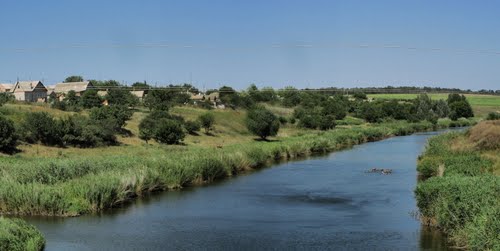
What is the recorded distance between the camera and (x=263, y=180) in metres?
43.2

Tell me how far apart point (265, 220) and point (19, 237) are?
11612mm

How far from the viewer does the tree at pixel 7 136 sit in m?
45.8

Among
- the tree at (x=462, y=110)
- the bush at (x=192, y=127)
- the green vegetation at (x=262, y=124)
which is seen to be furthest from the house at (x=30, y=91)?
the tree at (x=462, y=110)

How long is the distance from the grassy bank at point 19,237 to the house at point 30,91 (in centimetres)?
9833

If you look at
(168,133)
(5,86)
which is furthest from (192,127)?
(5,86)

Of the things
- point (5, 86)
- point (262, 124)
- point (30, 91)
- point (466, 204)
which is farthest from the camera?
point (5, 86)

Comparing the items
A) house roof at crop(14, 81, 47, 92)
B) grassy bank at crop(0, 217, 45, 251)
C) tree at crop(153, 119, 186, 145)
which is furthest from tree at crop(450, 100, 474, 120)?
grassy bank at crop(0, 217, 45, 251)

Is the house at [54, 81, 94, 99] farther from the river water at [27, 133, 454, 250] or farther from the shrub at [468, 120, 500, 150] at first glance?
the shrub at [468, 120, 500, 150]

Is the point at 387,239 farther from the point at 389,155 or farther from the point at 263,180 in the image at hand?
the point at 389,155

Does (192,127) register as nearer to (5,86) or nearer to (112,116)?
(112,116)

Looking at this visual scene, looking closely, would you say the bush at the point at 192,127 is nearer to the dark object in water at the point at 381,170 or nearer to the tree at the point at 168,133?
the tree at the point at 168,133

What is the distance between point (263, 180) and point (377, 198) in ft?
34.4

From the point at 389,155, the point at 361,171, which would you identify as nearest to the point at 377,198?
the point at 361,171

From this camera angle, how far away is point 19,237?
20547mm
